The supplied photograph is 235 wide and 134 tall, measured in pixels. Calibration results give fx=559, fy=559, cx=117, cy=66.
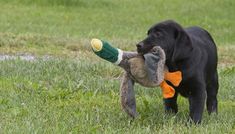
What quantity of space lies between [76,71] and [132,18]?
14002 millimetres

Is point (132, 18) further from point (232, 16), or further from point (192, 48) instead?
point (192, 48)

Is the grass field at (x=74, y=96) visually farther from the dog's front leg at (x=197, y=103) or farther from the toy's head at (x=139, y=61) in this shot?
the toy's head at (x=139, y=61)

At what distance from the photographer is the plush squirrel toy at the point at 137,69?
5.12 metres

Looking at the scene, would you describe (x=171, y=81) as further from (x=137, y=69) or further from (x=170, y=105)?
(x=170, y=105)

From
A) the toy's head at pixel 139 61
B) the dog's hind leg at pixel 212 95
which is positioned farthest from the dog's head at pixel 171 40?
the dog's hind leg at pixel 212 95

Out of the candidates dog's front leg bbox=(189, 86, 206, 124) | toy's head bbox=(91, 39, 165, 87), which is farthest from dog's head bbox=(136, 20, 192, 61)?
dog's front leg bbox=(189, 86, 206, 124)

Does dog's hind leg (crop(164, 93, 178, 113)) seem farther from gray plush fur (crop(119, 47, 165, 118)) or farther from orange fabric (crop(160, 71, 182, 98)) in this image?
gray plush fur (crop(119, 47, 165, 118))

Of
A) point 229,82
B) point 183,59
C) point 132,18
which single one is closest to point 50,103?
point 183,59

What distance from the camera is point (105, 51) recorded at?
5164 mm

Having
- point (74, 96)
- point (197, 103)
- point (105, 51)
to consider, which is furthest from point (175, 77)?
point (74, 96)

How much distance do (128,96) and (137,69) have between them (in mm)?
294

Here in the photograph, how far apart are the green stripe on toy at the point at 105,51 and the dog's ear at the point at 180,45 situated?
528mm

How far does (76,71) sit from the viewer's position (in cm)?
808

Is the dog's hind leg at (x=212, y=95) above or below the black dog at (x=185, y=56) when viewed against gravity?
A: below
